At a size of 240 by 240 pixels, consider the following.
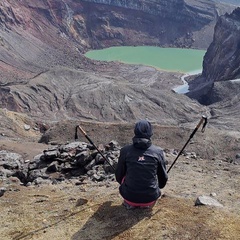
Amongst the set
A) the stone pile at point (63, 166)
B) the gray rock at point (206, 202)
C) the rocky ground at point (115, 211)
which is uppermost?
the gray rock at point (206, 202)

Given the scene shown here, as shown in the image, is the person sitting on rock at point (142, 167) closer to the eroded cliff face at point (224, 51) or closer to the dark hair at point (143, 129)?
the dark hair at point (143, 129)

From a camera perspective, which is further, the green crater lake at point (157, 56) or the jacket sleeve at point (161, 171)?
the green crater lake at point (157, 56)

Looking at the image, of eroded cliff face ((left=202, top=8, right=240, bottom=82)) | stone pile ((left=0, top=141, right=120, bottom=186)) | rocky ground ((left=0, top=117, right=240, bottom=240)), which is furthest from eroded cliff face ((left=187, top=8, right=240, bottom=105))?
rocky ground ((left=0, top=117, right=240, bottom=240))

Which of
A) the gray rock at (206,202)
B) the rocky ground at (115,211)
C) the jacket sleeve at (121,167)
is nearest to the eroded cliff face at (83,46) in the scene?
the rocky ground at (115,211)

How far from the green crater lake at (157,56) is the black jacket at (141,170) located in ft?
237

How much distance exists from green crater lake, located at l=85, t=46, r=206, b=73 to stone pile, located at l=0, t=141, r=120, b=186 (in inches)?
2570

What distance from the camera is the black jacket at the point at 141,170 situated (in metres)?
7.57

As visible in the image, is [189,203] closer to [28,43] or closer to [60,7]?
[28,43]

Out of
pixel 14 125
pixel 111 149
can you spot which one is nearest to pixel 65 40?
pixel 14 125

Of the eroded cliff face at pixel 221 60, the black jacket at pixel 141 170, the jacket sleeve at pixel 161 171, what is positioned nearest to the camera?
the black jacket at pixel 141 170

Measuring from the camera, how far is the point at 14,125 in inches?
1260

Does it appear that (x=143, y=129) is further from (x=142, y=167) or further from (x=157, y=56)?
(x=157, y=56)

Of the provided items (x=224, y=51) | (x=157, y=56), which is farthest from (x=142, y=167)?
(x=157, y=56)

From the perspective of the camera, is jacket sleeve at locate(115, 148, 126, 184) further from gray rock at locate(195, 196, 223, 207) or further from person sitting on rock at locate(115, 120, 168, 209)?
gray rock at locate(195, 196, 223, 207)
